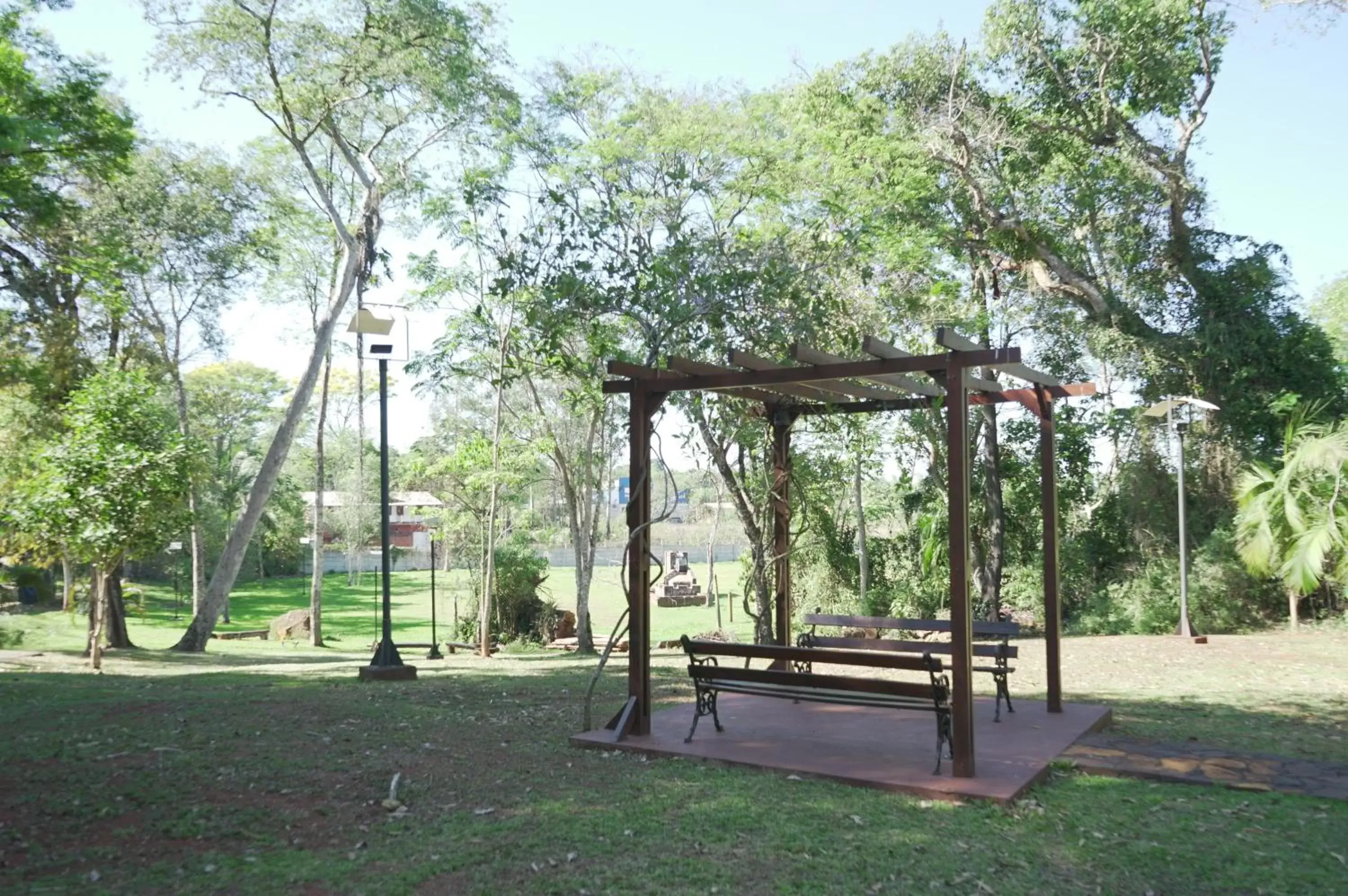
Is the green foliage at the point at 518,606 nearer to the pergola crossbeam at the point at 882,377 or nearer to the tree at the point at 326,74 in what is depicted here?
the tree at the point at 326,74

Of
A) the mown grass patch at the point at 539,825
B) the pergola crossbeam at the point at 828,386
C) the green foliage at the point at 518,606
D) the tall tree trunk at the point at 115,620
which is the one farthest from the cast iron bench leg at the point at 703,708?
the tall tree trunk at the point at 115,620

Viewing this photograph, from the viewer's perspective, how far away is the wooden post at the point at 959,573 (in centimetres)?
550

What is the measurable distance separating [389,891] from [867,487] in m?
18.0

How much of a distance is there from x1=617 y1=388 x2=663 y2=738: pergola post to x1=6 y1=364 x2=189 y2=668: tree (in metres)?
7.89

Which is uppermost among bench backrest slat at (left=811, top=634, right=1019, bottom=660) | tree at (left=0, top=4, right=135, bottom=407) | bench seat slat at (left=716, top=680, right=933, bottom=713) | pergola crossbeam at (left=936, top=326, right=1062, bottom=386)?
tree at (left=0, top=4, right=135, bottom=407)

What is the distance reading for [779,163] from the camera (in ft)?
48.7

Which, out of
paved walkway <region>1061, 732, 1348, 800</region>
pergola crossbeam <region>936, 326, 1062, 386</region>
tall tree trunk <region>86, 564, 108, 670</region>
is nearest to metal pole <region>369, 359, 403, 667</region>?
tall tree trunk <region>86, 564, 108, 670</region>

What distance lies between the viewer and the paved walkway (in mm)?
5457

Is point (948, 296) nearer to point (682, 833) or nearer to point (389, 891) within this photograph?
point (682, 833)

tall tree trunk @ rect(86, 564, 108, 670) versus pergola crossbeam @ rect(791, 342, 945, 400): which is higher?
pergola crossbeam @ rect(791, 342, 945, 400)

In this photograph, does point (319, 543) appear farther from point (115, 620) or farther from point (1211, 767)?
point (1211, 767)

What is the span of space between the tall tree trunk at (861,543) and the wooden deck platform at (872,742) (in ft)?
31.3

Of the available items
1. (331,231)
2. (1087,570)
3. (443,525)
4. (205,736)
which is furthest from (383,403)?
(331,231)

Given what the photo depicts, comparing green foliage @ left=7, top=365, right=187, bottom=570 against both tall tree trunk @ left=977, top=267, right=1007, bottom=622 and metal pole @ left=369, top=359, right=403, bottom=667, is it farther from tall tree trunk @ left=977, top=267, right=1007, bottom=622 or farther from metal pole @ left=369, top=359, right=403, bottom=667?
tall tree trunk @ left=977, top=267, right=1007, bottom=622
